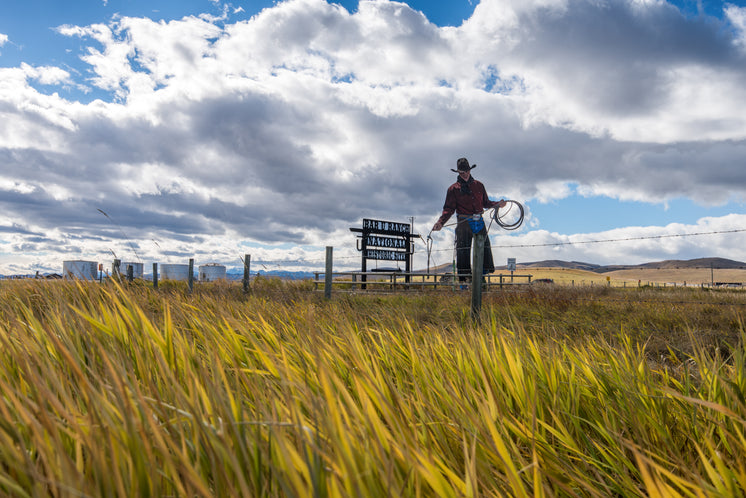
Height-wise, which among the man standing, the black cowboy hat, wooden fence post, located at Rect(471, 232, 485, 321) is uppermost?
the black cowboy hat

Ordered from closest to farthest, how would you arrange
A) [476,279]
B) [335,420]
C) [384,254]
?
[335,420]
[476,279]
[384,254]

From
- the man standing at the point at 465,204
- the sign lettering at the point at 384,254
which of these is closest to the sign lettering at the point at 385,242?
the sign lettering at the point at 384,254

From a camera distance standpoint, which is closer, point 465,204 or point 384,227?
point 465,204

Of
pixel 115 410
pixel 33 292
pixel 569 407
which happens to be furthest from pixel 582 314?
pixel 33 292

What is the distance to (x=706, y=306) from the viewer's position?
799 cm

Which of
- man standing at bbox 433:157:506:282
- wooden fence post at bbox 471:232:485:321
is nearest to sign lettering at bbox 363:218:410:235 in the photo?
man standing at bbox 433:157:506:282

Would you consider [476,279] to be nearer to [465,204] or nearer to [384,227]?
[465,204]

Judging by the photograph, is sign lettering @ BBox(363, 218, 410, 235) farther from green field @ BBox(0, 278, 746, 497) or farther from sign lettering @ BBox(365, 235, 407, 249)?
green field @ BBox(0, 278, 746, 497)

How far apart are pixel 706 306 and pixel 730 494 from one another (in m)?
8.46

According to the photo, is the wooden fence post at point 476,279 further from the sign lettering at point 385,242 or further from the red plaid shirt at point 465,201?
the sign lettering at point 385,242

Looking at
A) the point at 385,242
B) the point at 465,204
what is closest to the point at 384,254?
the point at 385,242

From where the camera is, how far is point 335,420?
1.11m

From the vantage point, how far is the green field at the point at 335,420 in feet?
3.26

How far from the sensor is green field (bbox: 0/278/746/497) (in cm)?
99
